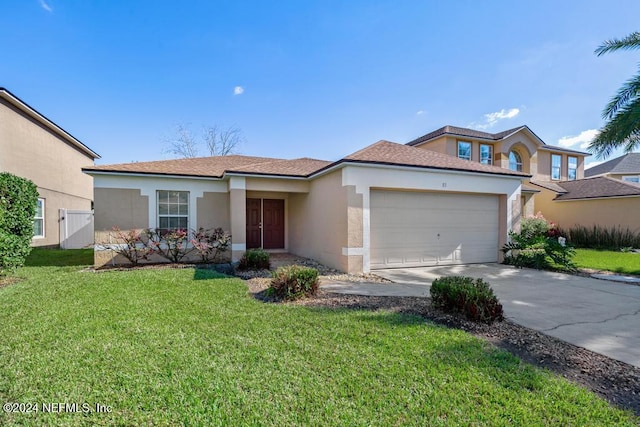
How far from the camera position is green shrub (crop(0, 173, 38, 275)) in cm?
781

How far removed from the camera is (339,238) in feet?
30.1

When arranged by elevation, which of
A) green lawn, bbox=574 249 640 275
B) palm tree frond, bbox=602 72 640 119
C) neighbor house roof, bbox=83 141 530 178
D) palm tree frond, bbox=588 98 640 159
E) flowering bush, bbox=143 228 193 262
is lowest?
green lawn, bbox=574 249 640 275

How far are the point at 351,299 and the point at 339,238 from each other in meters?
3.37

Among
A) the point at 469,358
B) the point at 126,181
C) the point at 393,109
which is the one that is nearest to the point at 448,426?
the point at 469,358

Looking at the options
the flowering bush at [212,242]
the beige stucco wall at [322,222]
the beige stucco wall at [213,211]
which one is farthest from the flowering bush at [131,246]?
the beige stucco wall at [322,222]

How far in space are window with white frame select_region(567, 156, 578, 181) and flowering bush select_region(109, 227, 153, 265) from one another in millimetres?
31252

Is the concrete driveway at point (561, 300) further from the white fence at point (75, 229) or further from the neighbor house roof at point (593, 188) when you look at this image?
the white fence at point (75, 229)

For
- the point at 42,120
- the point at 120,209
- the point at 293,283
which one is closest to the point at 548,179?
the point at 293,283

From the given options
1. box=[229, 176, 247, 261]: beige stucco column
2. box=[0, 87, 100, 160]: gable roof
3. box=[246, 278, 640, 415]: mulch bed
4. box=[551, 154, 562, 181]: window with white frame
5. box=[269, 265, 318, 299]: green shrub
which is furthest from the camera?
box=[551, 154, 562, 181]: window with white frame

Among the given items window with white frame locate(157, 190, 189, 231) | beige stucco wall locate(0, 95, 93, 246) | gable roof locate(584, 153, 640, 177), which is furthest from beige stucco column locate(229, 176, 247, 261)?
gable roof locate(584, 153, 640, 177)

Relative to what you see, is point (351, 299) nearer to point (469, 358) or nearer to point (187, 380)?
point (469, 358)

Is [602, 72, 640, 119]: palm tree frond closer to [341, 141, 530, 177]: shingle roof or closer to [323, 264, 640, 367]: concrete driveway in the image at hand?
[341, 141, 530, 177]: shingle roof

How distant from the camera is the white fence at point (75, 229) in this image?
16.2 metres

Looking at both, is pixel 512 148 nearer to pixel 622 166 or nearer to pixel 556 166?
pixel 556 166
